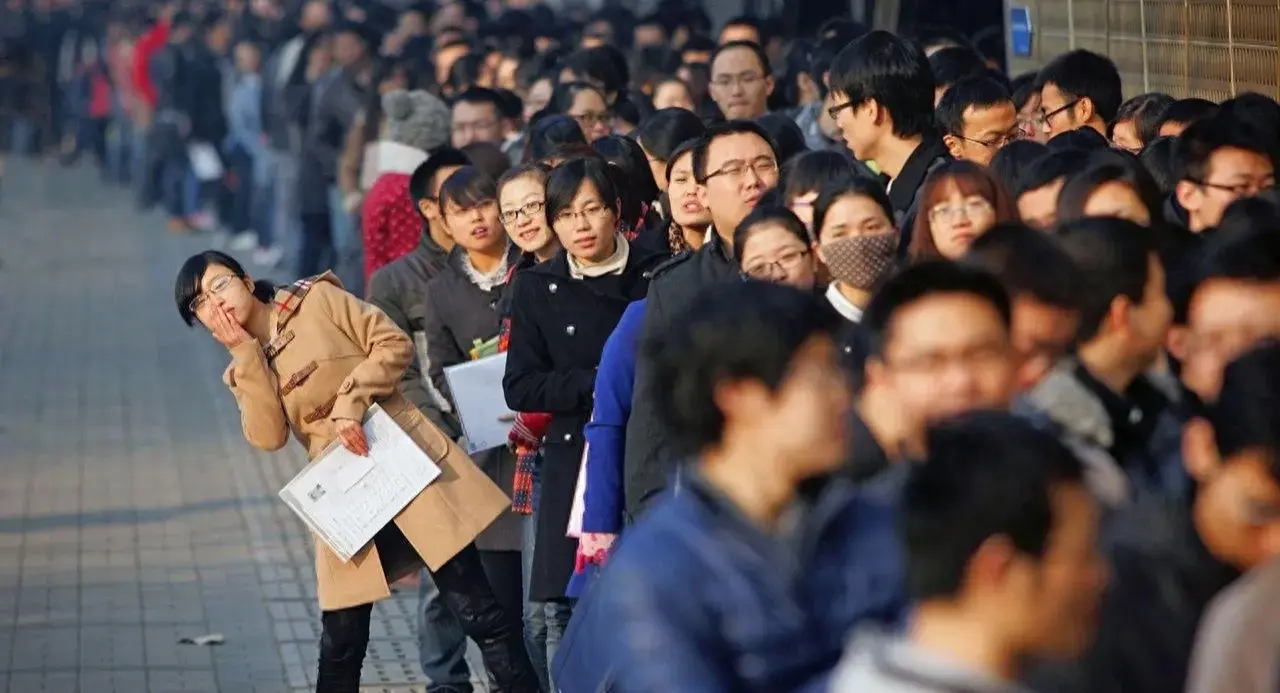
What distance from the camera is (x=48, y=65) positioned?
30359mm

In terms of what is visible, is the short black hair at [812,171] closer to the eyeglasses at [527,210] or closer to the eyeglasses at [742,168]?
the eyeglasses at [742,168]

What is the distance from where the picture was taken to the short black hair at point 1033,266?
442 centimetres

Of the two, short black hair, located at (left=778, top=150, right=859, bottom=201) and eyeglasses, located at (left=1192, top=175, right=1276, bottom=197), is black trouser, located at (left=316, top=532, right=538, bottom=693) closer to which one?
short black hair, located at (left=778, top=150, right=859, bottom=201)

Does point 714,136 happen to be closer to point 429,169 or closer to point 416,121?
point 429,169

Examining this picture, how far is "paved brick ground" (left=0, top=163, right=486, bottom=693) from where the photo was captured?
352 inches

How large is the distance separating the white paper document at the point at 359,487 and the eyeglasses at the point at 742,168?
1.27 m

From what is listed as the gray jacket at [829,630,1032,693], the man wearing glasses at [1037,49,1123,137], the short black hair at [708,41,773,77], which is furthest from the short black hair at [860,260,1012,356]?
the short black hair at [708,41,773,77]

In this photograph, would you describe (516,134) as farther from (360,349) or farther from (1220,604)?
(1220,604)

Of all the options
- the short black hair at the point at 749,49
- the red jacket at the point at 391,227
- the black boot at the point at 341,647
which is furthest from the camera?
the short black hair at the point at 749,49

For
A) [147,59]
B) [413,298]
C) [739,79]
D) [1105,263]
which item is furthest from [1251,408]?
[147,59]

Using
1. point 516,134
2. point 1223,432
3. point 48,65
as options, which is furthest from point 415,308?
point 48,65

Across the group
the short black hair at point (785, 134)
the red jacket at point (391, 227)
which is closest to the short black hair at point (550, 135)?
the short black hair at point (785, 134)

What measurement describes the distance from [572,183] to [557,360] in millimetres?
520

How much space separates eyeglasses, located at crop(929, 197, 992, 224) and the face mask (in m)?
0.14
